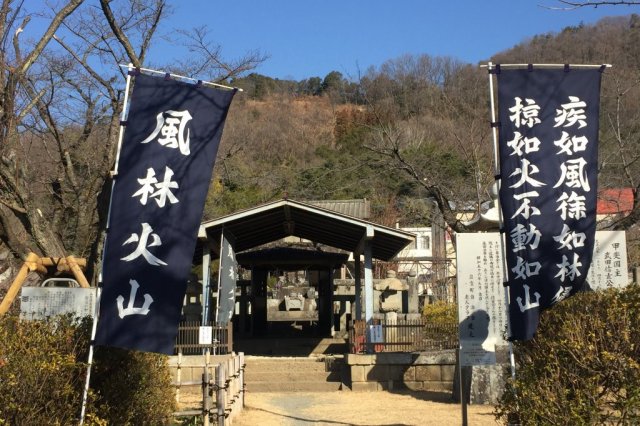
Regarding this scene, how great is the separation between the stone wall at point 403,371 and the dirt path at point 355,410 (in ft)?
1.49

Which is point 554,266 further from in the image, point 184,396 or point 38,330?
point 184,396

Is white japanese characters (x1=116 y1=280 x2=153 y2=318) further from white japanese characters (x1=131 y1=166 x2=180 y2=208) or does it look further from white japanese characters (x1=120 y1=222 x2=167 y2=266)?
white japanese characters (x1=131 y1=166 x2=180 y2=208)

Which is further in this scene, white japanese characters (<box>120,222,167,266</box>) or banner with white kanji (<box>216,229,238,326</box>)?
banner with white kanji (<box>216,229,238,326</box>)

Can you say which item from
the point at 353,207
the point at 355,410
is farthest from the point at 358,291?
the point at 353,207

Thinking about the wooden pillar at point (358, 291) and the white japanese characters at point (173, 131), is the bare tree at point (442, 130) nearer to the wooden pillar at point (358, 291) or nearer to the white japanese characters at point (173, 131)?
the wooden pillar at point (358, 291)

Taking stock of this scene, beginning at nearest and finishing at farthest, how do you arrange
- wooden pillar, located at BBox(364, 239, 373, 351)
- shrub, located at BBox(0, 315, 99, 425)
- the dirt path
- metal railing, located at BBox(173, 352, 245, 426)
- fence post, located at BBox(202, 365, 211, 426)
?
shrub, located at BBox(0, 315, 99, 425), fence post, located at BBox(202, 365, 211, 426), metal railing, located at BBox(173, 352, 245, 426), the dirt path, wooden pillar, located at BBox(364, 239, 373, 351)

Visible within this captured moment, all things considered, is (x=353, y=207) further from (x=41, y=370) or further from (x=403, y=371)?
(x=41, y=370)

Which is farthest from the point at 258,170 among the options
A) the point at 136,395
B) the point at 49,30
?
the point at 136,395

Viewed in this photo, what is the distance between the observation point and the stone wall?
577 inches

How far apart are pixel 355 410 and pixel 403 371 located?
2999 millimetres

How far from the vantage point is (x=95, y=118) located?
1845cm

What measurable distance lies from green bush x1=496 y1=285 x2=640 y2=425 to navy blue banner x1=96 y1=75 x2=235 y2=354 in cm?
326

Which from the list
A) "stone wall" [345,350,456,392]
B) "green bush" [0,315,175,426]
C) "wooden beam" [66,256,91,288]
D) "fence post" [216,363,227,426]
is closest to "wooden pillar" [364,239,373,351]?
"stone wall" [345,350,456,392]

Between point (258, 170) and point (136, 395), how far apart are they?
117 ft
